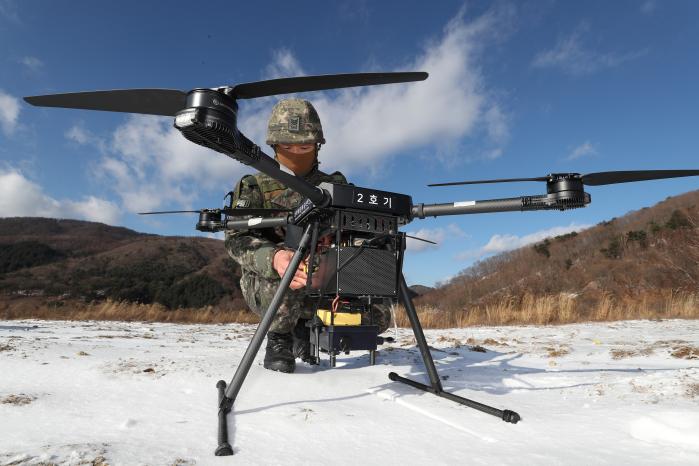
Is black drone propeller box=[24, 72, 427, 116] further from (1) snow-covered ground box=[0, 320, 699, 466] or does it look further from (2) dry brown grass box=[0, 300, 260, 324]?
(2) dry brown grass box=[0, 300, 260, 324]

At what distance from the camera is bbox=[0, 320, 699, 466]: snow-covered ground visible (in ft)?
5.05

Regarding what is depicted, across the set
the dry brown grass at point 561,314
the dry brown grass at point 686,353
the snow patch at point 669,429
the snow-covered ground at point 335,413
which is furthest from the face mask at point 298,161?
the dry brown grass at point 561,314

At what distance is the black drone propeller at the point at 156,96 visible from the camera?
1467 mm

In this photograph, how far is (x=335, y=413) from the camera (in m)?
2.06

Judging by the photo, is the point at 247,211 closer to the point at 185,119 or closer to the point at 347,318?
the point at 347,318

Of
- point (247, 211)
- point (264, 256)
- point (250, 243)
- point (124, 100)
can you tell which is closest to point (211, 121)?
point (124, 100)

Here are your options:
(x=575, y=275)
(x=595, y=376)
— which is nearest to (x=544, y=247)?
(x=575, y=275)

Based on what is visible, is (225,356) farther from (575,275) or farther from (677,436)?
(575,275)

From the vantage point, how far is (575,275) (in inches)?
1474

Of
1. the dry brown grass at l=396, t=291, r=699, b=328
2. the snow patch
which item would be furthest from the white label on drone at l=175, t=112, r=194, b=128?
the dry brown grass at l=396, t=291, r=699, b=328

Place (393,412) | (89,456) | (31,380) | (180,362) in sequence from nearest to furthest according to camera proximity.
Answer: (89,456) → (393,412) → (31,380) → (180,362)

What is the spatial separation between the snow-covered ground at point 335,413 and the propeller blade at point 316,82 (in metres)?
1.37

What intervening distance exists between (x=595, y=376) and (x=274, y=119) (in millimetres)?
3302

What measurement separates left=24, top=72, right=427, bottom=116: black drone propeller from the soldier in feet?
4.95
